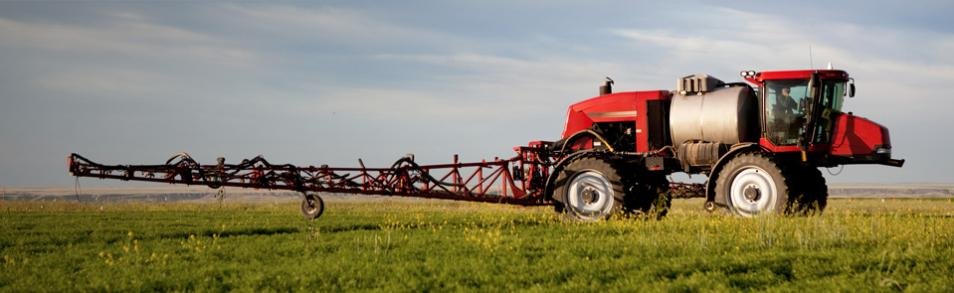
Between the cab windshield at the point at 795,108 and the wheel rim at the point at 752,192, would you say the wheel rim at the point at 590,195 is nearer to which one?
the wheel rim at the point at 752,192

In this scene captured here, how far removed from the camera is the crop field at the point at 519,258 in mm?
11508

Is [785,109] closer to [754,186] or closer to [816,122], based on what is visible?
[816,122]

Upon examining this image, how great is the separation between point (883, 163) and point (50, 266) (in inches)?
675

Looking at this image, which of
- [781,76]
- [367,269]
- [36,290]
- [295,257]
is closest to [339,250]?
[295,257]

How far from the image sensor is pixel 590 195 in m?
20.9

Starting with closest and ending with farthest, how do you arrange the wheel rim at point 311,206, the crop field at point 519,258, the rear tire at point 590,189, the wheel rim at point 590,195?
1. the crop field at point 519,258
2. the rear tire at point 590,189
3. the wheel rim at point 590,195
4. the wheel rim at point 311,206

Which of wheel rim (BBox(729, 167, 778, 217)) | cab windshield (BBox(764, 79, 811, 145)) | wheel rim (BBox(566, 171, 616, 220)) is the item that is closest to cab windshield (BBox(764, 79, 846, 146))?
cab windshield (BBox(764, 79, 811, 145))

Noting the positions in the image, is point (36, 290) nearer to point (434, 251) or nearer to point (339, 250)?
point (339, 250)

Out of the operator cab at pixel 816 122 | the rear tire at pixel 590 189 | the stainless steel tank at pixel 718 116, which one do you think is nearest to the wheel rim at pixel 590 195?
the rear tire at pixel 590 189

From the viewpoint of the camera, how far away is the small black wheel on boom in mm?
21730

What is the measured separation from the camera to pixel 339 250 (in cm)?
1544

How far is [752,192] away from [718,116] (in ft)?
6.86

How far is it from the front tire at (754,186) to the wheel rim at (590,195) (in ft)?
8.60

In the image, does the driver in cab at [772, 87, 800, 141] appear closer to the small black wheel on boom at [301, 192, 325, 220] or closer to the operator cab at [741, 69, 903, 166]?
the operator cab at [741, 69, 903, 166]
